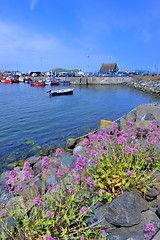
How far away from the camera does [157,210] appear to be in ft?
11.2

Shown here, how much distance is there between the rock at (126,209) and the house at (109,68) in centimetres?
10554

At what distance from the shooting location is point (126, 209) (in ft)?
11.0

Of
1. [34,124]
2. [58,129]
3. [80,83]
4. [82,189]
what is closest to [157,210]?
[82,189]

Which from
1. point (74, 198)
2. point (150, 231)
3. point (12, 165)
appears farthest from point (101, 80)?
point (150, 231)

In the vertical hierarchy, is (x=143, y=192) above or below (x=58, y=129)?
above

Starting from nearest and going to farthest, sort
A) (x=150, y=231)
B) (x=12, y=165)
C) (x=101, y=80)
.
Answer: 1. (x=150, y=231)
2. (x=12, y=165)
3. (x=101, y=80)

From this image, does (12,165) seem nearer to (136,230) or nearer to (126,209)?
(126,209)

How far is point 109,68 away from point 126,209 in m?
108

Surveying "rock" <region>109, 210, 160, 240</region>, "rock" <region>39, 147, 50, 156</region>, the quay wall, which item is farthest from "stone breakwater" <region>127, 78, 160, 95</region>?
"rock" <region>109, 210, 160, 240</region>

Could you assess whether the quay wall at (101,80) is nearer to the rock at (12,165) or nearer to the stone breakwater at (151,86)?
the stone breakwater at (151,86)

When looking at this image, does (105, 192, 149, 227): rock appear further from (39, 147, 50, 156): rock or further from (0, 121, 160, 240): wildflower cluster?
(39, 147, 50, 156): rock

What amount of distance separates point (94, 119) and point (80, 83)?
59731 millimetres

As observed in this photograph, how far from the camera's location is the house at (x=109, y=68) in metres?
102

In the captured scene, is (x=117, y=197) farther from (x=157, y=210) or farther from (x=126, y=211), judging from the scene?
(x=157, y=210)
